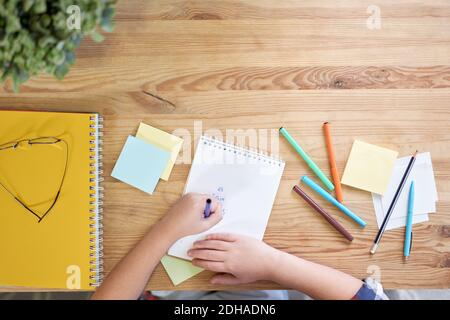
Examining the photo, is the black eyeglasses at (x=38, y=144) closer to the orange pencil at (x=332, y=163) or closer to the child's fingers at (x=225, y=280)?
the child's fingers at (x=225, y=280)

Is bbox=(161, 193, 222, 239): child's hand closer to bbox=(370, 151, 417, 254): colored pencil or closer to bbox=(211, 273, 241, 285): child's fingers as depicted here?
bbox=(211, 273, 241, 285): child's fingers

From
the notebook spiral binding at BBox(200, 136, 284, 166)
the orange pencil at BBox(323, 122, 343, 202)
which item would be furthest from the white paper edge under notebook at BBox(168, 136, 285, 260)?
the orange pencil at BBox(323, 122, 343, 202)

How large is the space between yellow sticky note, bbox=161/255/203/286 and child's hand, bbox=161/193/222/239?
6 cm

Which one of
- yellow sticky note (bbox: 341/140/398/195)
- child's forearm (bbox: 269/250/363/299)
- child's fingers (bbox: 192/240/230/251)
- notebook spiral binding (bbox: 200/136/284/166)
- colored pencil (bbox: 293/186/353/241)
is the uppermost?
notebook spiral binding (bbox: 200/136/284/166)

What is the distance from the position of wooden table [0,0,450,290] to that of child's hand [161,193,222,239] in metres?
0.04

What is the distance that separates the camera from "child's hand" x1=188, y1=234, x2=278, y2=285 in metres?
0.93

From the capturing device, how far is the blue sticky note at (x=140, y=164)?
0.96 m

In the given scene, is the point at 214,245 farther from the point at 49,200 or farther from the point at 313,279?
the point at 49,200

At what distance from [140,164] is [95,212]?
147 mm

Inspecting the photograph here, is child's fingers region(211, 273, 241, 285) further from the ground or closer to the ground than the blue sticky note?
closer to the ground

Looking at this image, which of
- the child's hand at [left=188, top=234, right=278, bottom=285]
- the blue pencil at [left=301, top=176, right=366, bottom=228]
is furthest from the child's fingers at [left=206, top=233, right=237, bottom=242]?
the blue pencil at [left=301, top=176, right=366, bottom=228]

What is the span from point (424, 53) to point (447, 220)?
39 cm
